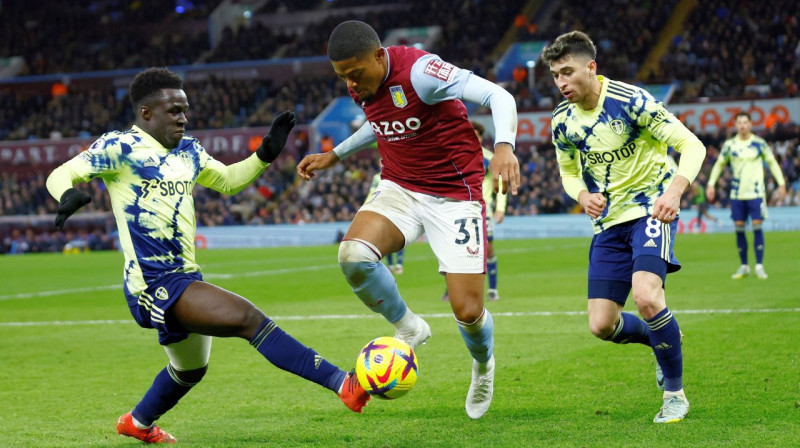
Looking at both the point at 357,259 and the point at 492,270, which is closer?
the point at 357,259

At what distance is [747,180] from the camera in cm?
1497

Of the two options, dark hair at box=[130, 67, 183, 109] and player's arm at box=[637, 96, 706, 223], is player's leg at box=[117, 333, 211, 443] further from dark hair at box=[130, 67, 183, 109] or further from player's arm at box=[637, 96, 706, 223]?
player's arm at box=[637, 96, 706, 223]

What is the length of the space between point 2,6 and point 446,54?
29404mm

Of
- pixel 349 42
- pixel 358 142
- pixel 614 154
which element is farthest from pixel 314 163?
pixel 614 154

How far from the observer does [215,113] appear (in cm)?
4381

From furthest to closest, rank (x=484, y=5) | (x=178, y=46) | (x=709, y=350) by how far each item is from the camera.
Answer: (x=178, y=46), (x=484, y=5), (x=709, y=350)

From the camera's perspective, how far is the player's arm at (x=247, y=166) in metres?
5.89

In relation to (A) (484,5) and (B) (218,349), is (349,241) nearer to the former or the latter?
(B) (218,349)

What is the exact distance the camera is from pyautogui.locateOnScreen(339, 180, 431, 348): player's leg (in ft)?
19.2

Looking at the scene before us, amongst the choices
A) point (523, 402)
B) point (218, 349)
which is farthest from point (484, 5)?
point (523, 402)

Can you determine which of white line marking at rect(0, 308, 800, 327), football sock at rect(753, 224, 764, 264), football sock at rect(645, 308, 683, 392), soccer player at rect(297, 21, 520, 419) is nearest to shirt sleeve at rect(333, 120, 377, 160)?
soccer player at rect(297, 21, 520, 419)

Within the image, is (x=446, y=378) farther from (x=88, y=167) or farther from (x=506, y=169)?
(x=88, y=167)

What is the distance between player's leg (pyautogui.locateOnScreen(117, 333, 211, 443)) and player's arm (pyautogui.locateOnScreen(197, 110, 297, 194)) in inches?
37.4

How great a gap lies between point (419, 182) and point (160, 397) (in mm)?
2074
